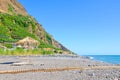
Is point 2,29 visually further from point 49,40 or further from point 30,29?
point 49,40

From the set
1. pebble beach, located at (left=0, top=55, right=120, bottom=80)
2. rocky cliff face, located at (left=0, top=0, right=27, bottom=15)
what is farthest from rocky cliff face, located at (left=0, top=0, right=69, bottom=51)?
pebble beach, located at (left=0, top=55, right=120, bottom=80)

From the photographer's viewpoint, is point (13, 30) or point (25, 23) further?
point (25, 23)

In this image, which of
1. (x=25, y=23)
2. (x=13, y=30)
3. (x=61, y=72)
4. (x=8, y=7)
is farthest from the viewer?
(x=8, y=7)

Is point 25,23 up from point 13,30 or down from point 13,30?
up

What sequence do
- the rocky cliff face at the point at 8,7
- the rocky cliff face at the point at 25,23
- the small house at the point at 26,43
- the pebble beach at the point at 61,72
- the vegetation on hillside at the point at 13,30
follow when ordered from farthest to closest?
1. the rocky cliff face at the point at 8,7
2. the rocky cliff face at the point at 25,23
3. the vegetation on hillside at the point at 13,30
4. the small house at the point at 26,43
5. the pebble beach at the point at 61,72

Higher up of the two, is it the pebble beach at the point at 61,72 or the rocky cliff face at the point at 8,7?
the rocky cliff face at the point at 8,7

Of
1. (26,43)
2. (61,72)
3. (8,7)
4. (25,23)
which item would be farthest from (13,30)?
(61,72)

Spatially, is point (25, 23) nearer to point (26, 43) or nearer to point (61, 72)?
point (26, 43)

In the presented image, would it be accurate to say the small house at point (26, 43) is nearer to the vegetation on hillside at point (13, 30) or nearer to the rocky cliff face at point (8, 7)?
the vegetation on hillside at point (13, 30)

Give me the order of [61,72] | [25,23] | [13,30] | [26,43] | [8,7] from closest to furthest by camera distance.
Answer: [61,72] → [26,43] → [13,30] → [25,23] → [8,7]

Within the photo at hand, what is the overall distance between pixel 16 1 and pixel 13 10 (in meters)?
12.6

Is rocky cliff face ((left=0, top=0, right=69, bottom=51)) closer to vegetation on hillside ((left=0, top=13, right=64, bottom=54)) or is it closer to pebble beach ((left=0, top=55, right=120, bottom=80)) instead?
vegetation on hillside ((left=0, top=13, right=64, bottom=54))

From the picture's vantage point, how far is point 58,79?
1466 centimetres

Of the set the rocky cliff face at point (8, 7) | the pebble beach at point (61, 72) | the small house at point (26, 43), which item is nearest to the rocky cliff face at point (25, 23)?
the rocky cliff face at point (8, 7)
